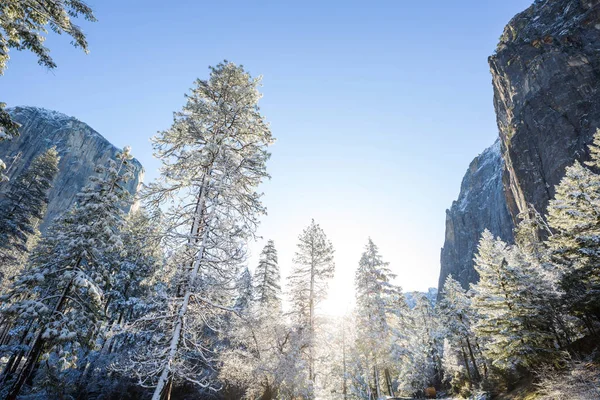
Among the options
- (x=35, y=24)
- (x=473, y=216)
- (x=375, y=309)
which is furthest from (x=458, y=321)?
(x=473, y=216)

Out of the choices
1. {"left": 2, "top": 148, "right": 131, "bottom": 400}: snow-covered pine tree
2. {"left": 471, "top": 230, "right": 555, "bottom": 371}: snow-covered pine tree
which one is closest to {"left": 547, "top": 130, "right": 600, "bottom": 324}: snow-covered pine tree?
{"left": 471, "top": 230, "right": 555, "bottom": 371}: snow-covered pine tree

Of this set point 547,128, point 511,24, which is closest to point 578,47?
point 547,128

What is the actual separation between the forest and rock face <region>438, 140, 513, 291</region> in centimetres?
7470

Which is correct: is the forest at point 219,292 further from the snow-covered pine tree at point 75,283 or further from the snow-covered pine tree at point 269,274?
the snow-covered pine tree at point 269,274

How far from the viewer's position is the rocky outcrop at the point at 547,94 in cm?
4656

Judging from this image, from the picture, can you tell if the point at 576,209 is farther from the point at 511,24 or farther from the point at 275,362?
the point at 511,24

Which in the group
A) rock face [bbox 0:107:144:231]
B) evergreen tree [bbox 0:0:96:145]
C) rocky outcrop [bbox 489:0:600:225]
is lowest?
evergreen tree [bbox 0:0:96:145]

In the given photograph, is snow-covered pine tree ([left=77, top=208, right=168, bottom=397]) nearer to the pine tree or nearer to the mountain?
the pine tree

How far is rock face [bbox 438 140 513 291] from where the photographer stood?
89.2 meters

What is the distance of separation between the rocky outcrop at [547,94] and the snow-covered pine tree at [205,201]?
2242 inches

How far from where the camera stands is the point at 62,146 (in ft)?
378

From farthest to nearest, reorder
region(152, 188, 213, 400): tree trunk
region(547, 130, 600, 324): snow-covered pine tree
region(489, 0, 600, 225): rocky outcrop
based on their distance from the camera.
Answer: region(489, 0, 600, 225): rocky outcrop < region(547, 130, 600, 324): snow-covered pine tree < region(152, 188, 213, 400): tree trunk

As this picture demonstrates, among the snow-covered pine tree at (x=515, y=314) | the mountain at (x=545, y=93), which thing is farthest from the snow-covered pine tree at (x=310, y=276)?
the mountain at (x=545, y=93)

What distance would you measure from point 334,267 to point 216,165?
1519 centimetres
